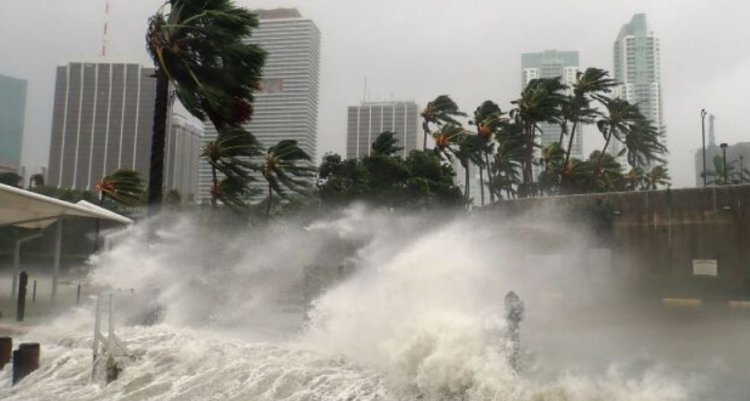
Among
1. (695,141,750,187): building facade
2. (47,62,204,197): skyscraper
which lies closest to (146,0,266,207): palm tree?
(47,62,204,197): skyscraper

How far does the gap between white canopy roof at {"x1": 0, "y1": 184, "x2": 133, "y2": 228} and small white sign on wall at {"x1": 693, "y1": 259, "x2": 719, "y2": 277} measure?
24.7m

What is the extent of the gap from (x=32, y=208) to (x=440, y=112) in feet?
134

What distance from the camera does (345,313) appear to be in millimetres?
12328

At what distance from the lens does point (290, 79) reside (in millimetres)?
80625

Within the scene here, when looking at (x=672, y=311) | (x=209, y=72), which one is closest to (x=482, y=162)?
(x=672, y=311)

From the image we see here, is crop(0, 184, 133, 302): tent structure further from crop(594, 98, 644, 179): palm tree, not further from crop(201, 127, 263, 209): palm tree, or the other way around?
crop(594, 98, 644, 179): palm tree

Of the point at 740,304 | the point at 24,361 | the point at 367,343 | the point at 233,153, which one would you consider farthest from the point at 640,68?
the point at 24,361

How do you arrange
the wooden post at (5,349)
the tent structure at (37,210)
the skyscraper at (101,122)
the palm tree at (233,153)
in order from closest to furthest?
the wooden post at (5,349) → the tent structure at (37,210) → the palm tree at (233,153) → the skyscraper at (101,122)

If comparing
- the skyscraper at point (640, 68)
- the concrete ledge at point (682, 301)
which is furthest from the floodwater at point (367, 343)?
the skyscraper at point (640, 68)

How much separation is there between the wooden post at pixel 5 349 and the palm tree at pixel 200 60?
165 inches

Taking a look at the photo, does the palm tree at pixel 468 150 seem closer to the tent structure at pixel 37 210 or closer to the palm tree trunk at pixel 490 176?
the palm tree trunk at pixel 490 176

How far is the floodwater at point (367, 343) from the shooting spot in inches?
348

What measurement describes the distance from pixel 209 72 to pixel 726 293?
2515 centimetres

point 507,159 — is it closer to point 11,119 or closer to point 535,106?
point 535,106
